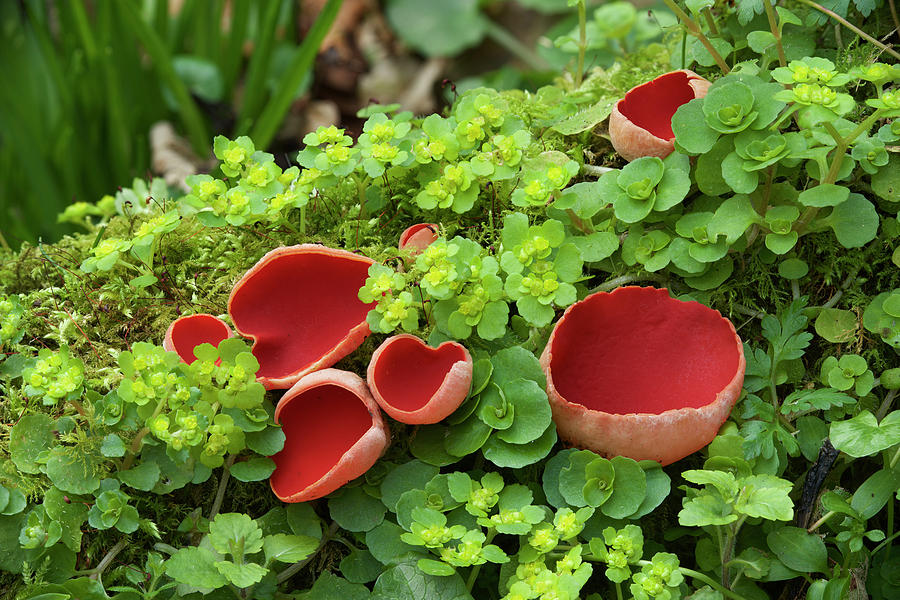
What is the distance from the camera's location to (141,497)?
4.33ft

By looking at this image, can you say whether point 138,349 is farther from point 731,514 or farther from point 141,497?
point 731,514

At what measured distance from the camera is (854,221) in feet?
4.51

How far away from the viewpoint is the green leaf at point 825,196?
128 cm

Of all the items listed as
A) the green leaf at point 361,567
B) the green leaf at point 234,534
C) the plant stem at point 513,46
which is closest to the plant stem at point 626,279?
the green leaf at point 361,567

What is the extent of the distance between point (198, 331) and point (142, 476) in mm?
260

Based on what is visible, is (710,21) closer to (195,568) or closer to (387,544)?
(387,544)

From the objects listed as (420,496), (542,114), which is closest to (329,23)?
(542,114)

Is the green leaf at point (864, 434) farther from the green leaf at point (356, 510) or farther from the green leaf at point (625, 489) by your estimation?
the green leaf at point (356, 510)

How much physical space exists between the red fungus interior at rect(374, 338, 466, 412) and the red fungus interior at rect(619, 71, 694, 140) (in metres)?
0.61

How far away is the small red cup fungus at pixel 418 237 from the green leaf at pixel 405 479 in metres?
0.39

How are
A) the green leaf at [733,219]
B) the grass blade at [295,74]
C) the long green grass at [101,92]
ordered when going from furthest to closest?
the long green grass at [101,92]
the grass blade at [295,74]
the green leaf at [733,219]

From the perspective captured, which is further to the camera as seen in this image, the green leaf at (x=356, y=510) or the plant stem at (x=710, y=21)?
the plant stem at (x=710, y=21)

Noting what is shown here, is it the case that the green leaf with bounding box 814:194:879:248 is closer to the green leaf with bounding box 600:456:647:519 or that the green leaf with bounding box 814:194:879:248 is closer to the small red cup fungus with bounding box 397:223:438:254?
the green leaf with bounding box 600:456:647:519

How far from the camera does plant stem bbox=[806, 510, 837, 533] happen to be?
4.09 ft
